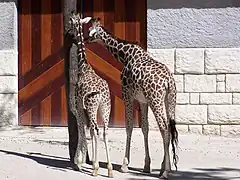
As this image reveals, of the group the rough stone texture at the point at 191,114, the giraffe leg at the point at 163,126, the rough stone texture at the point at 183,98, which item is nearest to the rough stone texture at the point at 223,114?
the rough stone texture at the point at 191,114

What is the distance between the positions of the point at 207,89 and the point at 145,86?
3.99 m

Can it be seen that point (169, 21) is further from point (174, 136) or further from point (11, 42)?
point (174, 136)

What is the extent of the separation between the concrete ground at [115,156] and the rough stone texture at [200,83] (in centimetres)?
87

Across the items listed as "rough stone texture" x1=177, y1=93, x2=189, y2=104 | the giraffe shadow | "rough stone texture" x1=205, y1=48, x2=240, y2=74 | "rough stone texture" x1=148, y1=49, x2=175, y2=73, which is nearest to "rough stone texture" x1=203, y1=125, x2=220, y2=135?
"rough stone texture" x1=177, y1=93, x2=189, y2=104

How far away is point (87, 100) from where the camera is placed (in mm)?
8156

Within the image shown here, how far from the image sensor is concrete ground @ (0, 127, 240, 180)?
8.30 m

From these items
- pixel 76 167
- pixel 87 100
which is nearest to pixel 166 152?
pixel 87 100

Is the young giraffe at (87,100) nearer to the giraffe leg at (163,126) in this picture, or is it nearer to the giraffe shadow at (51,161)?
the giraffe shadow at (51,161)

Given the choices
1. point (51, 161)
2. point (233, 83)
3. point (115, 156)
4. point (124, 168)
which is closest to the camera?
point (124, 168)

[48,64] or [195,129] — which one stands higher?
[48,64]

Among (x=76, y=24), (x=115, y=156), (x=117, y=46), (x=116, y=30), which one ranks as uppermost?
(x=116, y=30)

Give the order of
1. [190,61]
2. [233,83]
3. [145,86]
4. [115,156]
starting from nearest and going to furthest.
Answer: [145,86]
[115,156]
[233,83]
[190,61]

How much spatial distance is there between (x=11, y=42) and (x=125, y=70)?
469cm

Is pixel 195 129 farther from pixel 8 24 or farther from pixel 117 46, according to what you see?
pixel 8 24
